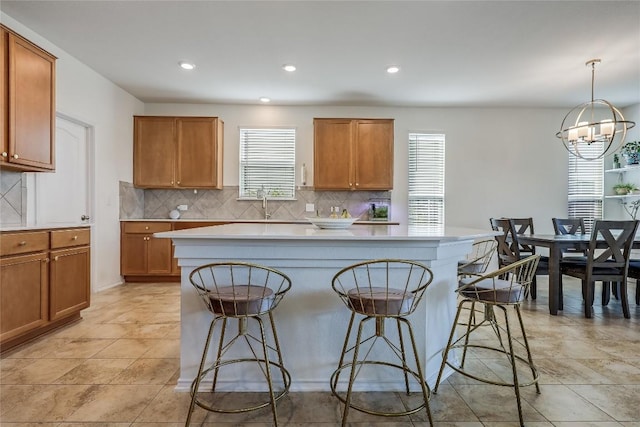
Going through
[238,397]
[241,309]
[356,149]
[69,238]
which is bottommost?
[238,397]

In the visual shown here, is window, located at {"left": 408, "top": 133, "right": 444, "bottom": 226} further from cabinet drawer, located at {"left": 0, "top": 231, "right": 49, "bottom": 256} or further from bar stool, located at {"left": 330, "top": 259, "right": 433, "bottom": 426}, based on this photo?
cabinet drawer, located at {"left": 0, "top": 231, "right": 49, "bottom": 256}

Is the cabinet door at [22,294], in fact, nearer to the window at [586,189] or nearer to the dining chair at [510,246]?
the dining chair at [510,246]

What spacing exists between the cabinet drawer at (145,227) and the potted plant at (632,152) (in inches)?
275

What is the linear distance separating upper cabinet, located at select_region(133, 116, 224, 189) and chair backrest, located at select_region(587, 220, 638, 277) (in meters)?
4.72

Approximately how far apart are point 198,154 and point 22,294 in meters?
3.07

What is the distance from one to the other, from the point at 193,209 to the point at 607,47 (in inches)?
223

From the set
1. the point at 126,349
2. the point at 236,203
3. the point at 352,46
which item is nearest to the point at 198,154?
the point at 236,203

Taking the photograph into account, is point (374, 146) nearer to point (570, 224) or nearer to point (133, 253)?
point (570, 224)

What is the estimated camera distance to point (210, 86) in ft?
16.0

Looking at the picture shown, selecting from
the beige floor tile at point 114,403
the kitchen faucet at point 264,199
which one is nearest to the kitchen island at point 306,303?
the beige floor tile at point 114,403

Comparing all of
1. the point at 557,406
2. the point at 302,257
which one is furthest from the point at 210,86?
the point at 557,406

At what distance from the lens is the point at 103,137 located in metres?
4.59

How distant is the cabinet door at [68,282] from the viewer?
2914mm

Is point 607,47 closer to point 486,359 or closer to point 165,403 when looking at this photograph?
point 486,359
